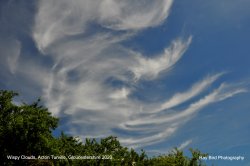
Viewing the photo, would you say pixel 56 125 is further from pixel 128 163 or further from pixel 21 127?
pixel 128 163

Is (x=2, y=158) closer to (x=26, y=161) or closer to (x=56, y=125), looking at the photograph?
(x=26, y=161)

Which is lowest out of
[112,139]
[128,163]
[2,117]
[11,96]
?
[128,163]

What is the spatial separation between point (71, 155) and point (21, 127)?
8944mm

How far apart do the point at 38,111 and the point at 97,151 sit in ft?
44.2

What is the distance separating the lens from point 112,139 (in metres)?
56.9

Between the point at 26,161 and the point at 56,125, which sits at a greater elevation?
the point at 56,125

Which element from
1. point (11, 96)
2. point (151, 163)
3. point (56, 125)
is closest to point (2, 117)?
point (11, 96)

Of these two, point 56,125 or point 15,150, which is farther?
point 56,125

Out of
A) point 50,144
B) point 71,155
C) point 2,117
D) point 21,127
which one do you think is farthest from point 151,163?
point 2,117

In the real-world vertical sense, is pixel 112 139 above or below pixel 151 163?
above

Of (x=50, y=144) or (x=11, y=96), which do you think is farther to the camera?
(x=11, y=96)

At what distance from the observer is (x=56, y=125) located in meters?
62.7

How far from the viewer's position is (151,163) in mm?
56594

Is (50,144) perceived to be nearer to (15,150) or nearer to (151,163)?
(15,150)
